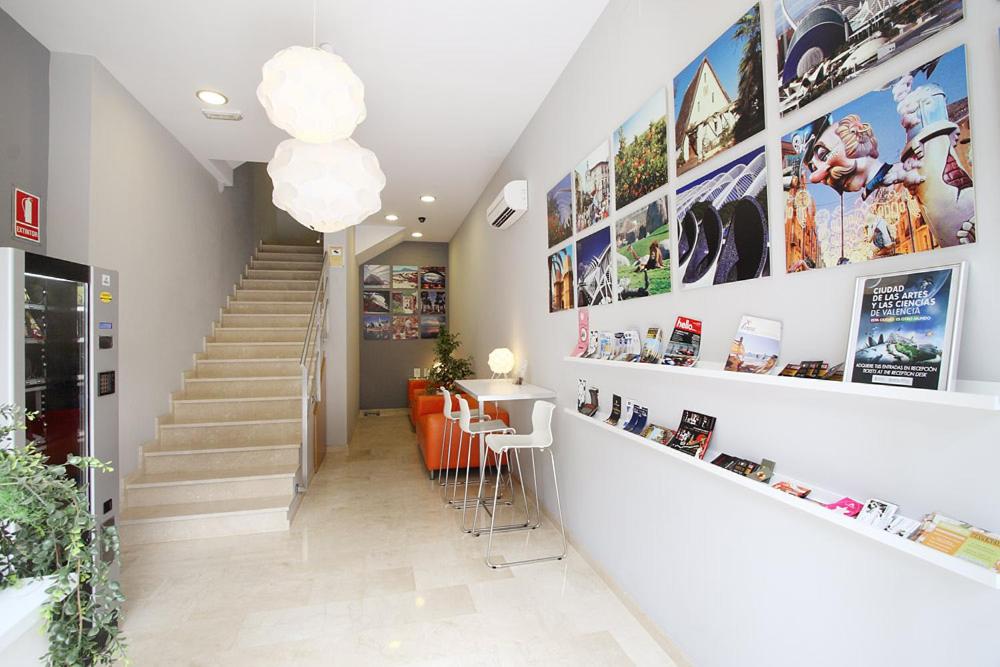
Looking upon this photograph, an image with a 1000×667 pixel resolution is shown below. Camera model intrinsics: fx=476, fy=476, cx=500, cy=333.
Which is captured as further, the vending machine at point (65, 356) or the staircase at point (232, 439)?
the staircase at point (232, 439)

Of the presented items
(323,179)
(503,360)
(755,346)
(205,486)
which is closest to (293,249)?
(205,486)

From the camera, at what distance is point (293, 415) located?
15.6 feet

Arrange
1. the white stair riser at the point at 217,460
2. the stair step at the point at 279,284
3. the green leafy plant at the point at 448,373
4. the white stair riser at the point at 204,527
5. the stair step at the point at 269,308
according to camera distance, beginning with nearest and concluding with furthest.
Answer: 1. the white stair riser at the point at 204,527
2. the white stair riser at the point at 217,460
3. the stair step at the point at 269,308
4. the green leafy plant at the point at 448,373
5. the stair step at the point at 279,284

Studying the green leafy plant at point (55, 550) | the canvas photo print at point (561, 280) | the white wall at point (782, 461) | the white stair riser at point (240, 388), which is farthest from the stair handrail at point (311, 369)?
the green leafy plant at point (55, 550)

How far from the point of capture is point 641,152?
7.65ft

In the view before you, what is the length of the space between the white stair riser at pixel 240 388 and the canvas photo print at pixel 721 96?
4386mm

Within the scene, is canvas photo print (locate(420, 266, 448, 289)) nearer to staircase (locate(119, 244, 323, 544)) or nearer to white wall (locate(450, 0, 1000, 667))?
staircase (locate(119, 244, 323, 544))

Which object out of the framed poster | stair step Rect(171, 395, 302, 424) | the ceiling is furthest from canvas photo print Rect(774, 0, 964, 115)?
A: stair step Rect(171, 395, 302, 424)

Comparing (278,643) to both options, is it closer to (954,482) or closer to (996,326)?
(954,482)

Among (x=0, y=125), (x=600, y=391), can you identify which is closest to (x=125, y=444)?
(x=0, y=125)

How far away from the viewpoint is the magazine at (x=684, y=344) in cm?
189

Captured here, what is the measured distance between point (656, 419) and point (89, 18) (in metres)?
3.83

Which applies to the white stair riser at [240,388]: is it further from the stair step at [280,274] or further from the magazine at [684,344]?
the magazine at [684,344]

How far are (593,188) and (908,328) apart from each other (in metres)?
1.98
